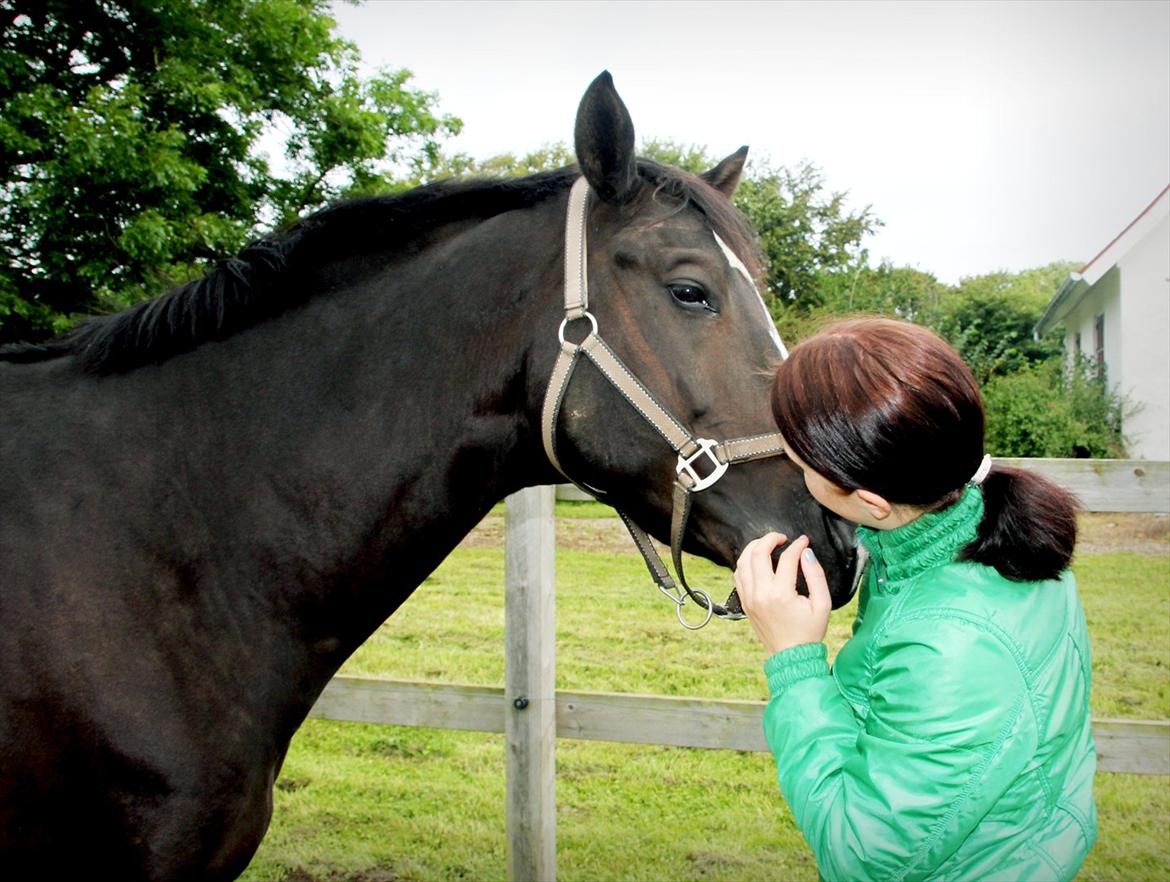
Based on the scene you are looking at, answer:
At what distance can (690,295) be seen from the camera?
1.97m

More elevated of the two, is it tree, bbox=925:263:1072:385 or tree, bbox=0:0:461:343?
tree, bbox=0:0:461:343

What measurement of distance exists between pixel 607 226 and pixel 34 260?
36.8 ft

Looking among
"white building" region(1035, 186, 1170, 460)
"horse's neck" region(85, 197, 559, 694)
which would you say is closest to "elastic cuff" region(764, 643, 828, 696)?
"horse's neck" region(85, 197, 559, 694)

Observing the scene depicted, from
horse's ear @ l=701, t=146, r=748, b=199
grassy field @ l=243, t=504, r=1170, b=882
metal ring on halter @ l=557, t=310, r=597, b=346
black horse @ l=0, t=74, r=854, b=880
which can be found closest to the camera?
black horse @ l=0, t=74, r=854, b=880

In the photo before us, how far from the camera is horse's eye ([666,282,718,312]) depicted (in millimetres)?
1961

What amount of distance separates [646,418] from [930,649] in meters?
0.91

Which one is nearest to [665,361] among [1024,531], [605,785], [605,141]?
[605,141]

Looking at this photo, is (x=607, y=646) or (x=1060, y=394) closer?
(x=607, y=646)

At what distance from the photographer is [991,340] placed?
28.7 m

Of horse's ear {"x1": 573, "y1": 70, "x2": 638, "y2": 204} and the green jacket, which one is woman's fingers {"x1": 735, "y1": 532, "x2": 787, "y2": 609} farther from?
horse's ear {"x1": 573, "y1": 70, "x2": 638, "y2": 204}

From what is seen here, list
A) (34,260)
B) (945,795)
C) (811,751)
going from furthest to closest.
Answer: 1. (34,260)
2. (811,751)
3. (945,795)

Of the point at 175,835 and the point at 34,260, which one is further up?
the point at 34,260

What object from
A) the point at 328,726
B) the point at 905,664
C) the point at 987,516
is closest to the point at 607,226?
the point at 987,516

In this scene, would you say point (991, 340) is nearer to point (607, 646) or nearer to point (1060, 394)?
point (1060, 394)
